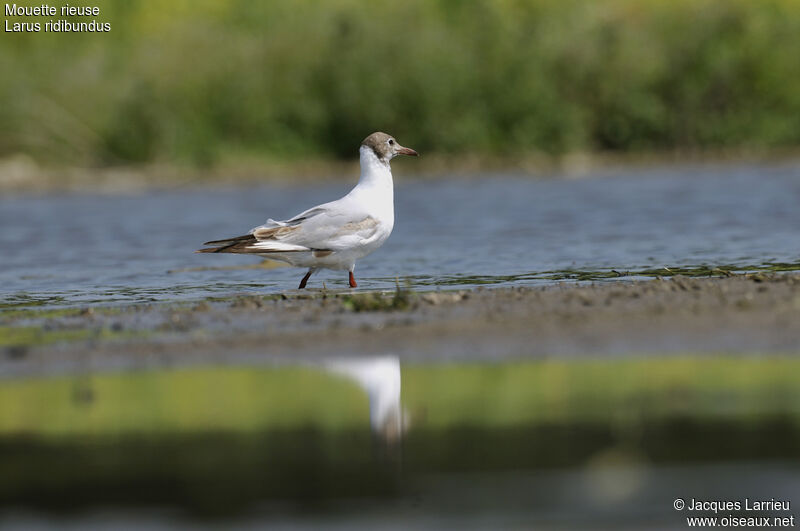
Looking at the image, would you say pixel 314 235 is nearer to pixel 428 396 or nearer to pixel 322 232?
pixel 322 232

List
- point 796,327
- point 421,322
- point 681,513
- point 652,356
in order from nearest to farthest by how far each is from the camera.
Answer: point 681,513 → point 652,356 → point 796,327 → point 421,322

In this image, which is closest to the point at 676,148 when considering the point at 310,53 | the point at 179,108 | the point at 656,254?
the point at 310,53

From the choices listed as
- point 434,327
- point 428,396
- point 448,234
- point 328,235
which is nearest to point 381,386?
point 428,396

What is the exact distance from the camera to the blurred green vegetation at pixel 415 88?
3444 centimetres

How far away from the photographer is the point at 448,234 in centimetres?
1805

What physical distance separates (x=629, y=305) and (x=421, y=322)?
4.81 ft

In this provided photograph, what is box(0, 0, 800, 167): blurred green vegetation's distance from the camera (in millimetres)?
34438

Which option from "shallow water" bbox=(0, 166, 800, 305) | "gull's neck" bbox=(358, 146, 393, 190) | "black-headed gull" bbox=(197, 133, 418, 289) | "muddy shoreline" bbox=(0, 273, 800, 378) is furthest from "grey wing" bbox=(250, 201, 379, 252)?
"shallow water" bbox=(0, 166, 800, 305)

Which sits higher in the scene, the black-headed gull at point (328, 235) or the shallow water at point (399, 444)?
the black-headed gull at point (328, 235)

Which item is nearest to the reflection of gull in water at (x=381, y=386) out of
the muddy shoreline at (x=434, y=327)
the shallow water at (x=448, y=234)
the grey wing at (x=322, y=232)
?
the muddy shoreline at (x=434, y=327)

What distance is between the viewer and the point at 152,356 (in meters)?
8.12

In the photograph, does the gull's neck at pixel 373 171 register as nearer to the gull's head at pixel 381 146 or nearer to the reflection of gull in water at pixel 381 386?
the gull's head at pixel 381 146

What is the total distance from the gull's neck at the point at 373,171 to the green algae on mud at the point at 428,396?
4.04m

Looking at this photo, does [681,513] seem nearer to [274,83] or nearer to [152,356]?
[152,356]
